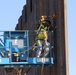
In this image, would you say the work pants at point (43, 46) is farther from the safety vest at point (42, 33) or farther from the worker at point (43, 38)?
the safety vest at point (42, 33)

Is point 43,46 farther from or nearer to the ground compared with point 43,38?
nearer to the ground

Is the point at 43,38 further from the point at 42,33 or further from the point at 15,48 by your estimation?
the point at 15,48

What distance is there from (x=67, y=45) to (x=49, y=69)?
2.28 metres

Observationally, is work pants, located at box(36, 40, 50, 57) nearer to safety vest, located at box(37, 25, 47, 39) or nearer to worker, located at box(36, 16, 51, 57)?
worker, located at box(36, 16, 51, 57)

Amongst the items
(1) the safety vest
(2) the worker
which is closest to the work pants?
(2) the worker

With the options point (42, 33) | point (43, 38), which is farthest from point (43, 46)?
point (42, 33)

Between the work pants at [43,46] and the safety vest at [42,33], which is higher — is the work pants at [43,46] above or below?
below

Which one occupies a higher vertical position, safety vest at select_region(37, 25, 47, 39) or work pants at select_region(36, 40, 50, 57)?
safety vest at select_region(37, 25, 47, 39)

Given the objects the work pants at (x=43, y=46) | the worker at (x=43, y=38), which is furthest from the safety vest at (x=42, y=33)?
the work pants at (x=43, y=46)

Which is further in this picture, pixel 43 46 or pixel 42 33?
pixel 43 46

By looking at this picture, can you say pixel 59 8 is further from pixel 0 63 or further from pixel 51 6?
pixel 0 63

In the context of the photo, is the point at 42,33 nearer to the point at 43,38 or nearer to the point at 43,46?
the point at 43,38

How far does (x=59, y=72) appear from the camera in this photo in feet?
53.2

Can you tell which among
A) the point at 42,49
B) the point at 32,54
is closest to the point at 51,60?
the point at 42,49
